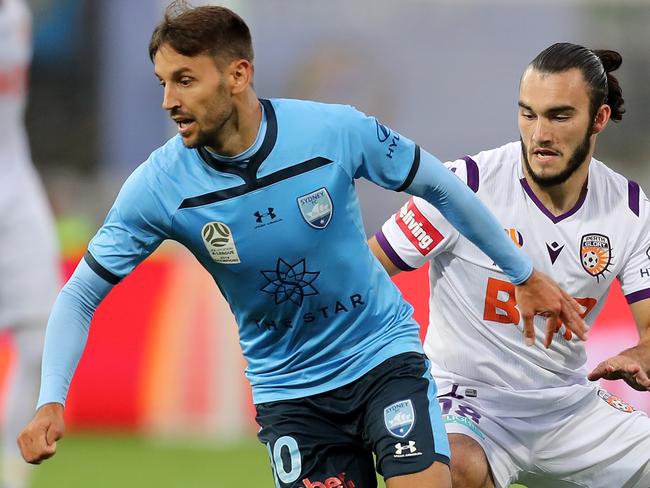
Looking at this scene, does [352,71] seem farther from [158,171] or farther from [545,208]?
[158,171]

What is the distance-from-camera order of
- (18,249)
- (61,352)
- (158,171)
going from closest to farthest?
(61,352) → (158,171) → (18,249)

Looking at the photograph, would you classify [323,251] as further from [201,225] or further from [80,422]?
[80,422]

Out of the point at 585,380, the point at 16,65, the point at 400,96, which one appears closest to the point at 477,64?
the point at 400,96

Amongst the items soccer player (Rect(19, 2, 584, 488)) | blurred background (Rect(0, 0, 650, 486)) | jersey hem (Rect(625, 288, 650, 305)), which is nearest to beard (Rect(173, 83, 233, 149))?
soccer player (Rect(19, 2, 584, 488))

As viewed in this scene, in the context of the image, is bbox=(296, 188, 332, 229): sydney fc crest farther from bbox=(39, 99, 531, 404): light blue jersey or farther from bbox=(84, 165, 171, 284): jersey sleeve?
bbox=(84, 165, 171, 284): jersey sleeve

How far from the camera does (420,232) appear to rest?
6.04 metres

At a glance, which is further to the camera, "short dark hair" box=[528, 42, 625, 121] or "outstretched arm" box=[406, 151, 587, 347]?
"short dark hair" box=[528, 42, 625, 121]

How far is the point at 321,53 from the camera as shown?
19062 millimetres

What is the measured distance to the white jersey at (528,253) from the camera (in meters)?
6.04

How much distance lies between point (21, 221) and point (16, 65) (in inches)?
39.1

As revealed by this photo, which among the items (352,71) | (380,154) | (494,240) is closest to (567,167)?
(494,240)

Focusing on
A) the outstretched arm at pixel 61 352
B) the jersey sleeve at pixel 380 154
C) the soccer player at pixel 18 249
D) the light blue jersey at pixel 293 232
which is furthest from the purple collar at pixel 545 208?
the soccer player at pixel 18 249

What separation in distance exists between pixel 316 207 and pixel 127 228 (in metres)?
0.68

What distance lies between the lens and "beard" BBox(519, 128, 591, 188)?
19.6 feet
